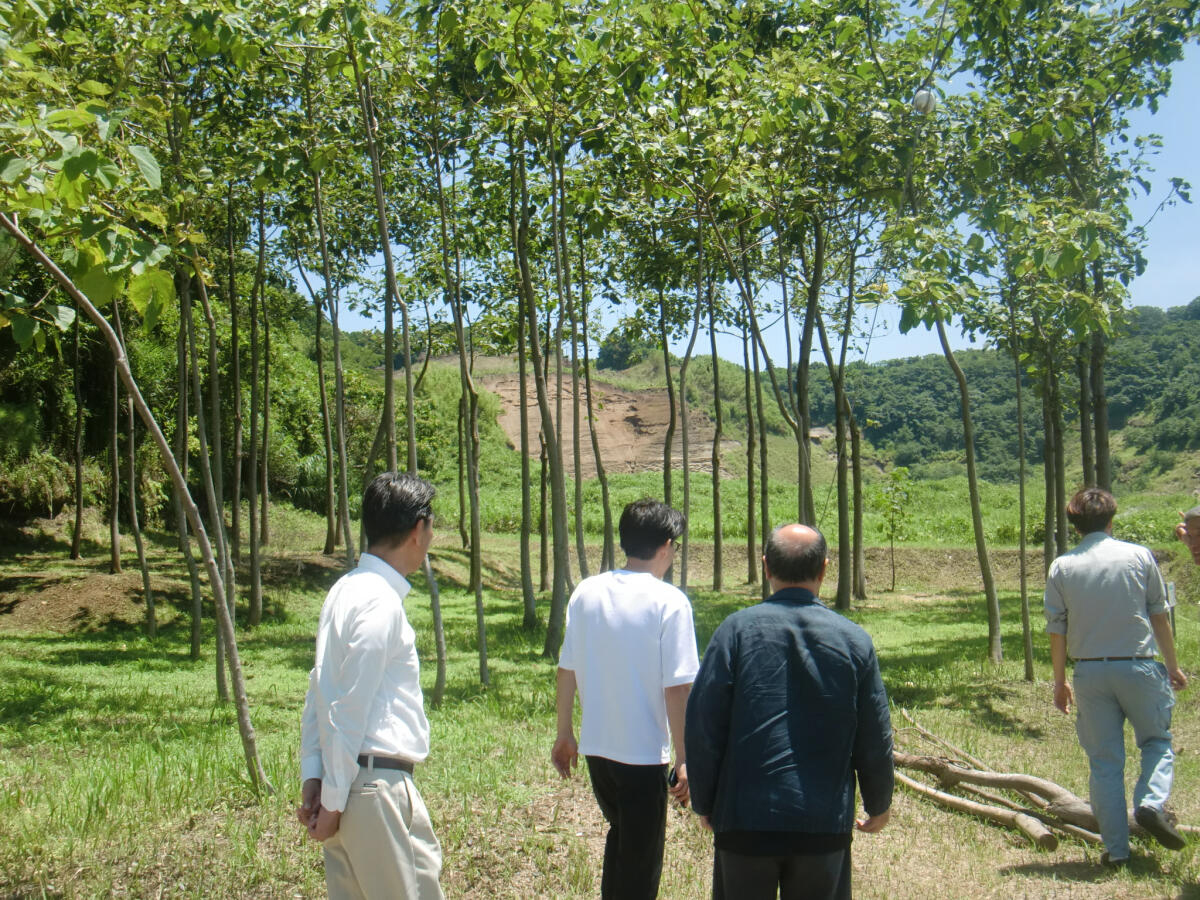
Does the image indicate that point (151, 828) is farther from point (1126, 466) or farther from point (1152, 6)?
point (1126, 466)

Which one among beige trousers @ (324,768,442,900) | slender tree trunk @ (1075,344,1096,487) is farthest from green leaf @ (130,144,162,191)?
slender tree trunk @ (1075,344,1096,487)

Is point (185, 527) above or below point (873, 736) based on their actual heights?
above

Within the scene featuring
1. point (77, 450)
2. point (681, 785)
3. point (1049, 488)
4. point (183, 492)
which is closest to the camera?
point (681, 785)

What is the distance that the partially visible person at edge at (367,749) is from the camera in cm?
288

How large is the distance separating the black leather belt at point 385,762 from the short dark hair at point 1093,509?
4.03 metres

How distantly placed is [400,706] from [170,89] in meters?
8.91

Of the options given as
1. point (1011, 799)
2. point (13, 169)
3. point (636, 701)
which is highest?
point (13, 169)

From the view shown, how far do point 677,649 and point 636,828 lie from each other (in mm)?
690

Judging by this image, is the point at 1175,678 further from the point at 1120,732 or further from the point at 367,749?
the point at 367,749

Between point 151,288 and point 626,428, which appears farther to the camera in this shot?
point 626,428

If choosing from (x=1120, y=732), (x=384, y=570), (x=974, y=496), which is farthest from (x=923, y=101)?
(x=384, y=570)

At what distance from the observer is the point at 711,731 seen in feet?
10.4

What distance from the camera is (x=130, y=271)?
4.09 m

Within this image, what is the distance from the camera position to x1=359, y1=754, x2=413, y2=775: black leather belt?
2.95 metres
